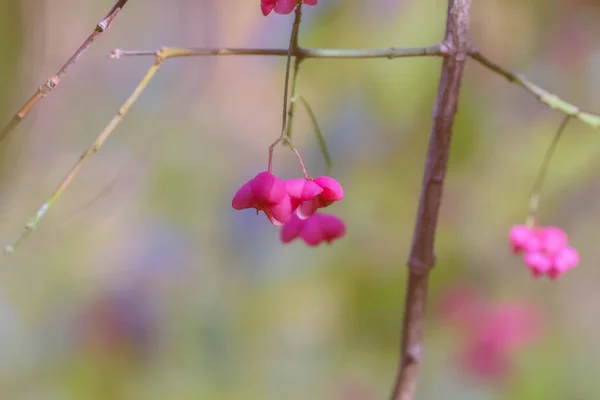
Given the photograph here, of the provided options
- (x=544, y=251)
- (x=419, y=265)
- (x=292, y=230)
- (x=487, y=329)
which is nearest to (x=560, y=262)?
(x=544, y=251)

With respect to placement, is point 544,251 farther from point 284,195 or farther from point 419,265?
point 284,195

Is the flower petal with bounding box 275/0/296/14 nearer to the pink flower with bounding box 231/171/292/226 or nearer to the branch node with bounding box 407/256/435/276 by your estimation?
the pink flower with bounding box 231/171/292/226

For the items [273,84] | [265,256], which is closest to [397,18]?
[273,84]

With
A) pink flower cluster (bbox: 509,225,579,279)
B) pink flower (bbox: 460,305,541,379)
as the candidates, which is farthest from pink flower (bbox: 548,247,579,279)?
pink flower (bbox: 460,305,541,379)

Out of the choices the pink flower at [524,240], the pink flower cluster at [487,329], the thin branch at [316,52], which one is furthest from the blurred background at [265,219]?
the thin branch at [316,52]

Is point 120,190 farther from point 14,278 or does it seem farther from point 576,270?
point 576,270

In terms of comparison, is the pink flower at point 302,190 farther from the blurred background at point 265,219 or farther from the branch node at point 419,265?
the blurred background at point 265,219
